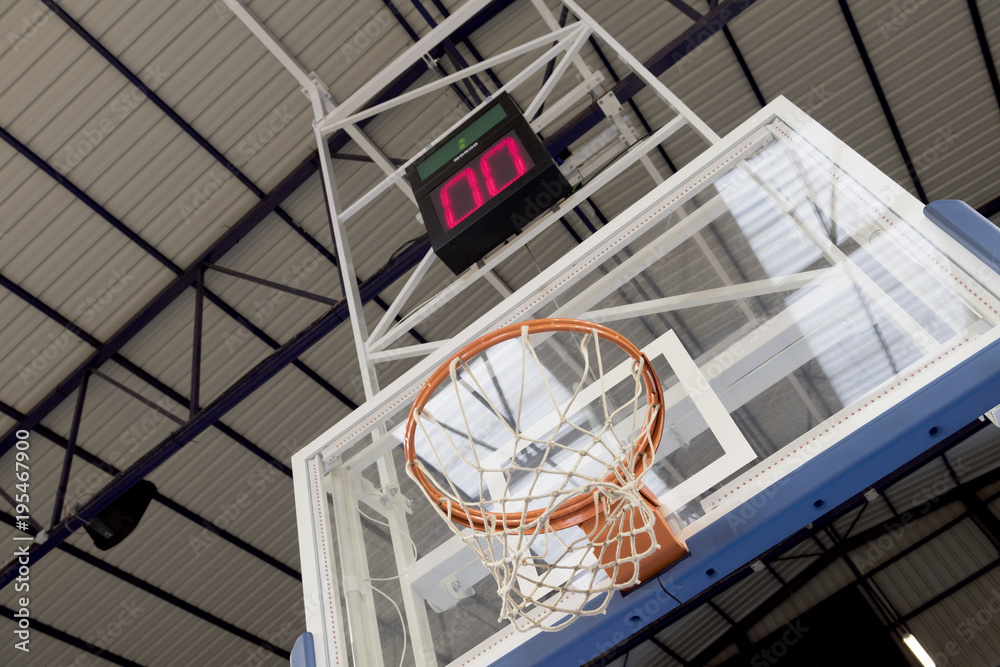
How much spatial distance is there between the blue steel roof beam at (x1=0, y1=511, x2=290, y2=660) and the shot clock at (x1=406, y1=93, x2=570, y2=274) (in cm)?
672

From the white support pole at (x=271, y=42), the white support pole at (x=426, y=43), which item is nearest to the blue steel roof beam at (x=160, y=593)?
the white support pole at (x=271, y=42)

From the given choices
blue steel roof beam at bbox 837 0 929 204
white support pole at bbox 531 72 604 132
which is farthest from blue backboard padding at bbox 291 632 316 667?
blue steel roof beam at bbox 837 0 929 204

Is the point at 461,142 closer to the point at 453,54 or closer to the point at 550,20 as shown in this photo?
the point at 550,20

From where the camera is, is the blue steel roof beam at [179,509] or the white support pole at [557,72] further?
the blue steel roof beam at [179,509]

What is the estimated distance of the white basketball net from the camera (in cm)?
218

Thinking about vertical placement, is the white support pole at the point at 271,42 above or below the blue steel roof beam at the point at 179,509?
above

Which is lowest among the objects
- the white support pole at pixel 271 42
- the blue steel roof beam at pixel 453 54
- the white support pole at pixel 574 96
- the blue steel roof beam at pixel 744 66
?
the white support pole at pixel 574 96

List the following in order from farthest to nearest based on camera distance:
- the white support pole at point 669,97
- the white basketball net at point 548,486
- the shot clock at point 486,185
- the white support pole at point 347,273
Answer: the white support pole at point 347,273
the shot clock at point 486,185
the white support pole at point 669,97
the white basketball net at point 548,486

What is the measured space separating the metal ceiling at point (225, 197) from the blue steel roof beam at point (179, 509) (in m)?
0.02

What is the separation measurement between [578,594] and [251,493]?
7.42 metres

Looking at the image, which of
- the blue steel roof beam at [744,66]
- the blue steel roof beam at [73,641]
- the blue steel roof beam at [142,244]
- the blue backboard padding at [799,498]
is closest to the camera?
the blue backboard padding at [799,498]

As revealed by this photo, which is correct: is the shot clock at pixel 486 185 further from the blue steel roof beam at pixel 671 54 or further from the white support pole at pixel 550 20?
the white support pole at pixel 550 20

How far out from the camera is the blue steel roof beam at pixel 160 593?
8414 mm

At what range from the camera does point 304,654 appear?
252cm
